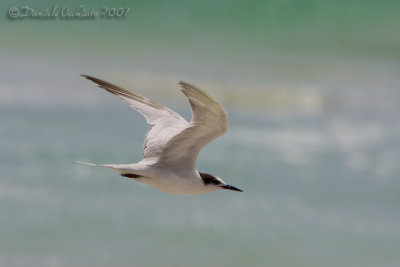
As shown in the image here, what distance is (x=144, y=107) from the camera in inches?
503

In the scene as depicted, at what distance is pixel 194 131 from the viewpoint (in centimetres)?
1084

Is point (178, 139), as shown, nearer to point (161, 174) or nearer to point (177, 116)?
point (161, 174)

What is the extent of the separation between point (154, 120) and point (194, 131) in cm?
174

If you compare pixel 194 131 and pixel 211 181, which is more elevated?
pixel 194 131

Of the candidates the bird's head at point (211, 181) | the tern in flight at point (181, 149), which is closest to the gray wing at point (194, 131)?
the tern in flight at point (181, 149)

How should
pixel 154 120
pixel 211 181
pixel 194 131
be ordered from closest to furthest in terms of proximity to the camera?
pixel 194 131 < pixel 211 181 < pixel 154 120

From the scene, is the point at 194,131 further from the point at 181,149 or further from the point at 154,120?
the point at 154,120

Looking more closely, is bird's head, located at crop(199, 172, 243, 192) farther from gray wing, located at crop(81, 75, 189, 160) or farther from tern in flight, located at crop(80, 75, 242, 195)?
gray wing, located at crop(81, 75, 189, 160)

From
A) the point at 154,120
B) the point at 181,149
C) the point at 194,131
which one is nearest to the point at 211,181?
the point at 181,149

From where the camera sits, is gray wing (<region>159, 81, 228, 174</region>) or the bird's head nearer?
gray wing (<region>159, 81, 228, 174</region>)

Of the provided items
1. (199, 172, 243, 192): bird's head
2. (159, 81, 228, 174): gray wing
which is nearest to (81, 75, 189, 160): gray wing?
(159, 81, 228, 174): gray wing

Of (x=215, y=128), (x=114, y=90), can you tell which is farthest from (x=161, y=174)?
(x=114, y=90)

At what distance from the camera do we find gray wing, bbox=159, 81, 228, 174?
10.1 metres

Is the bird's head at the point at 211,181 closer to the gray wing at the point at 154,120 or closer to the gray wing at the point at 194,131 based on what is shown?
the gray wing at the point at 194,131
